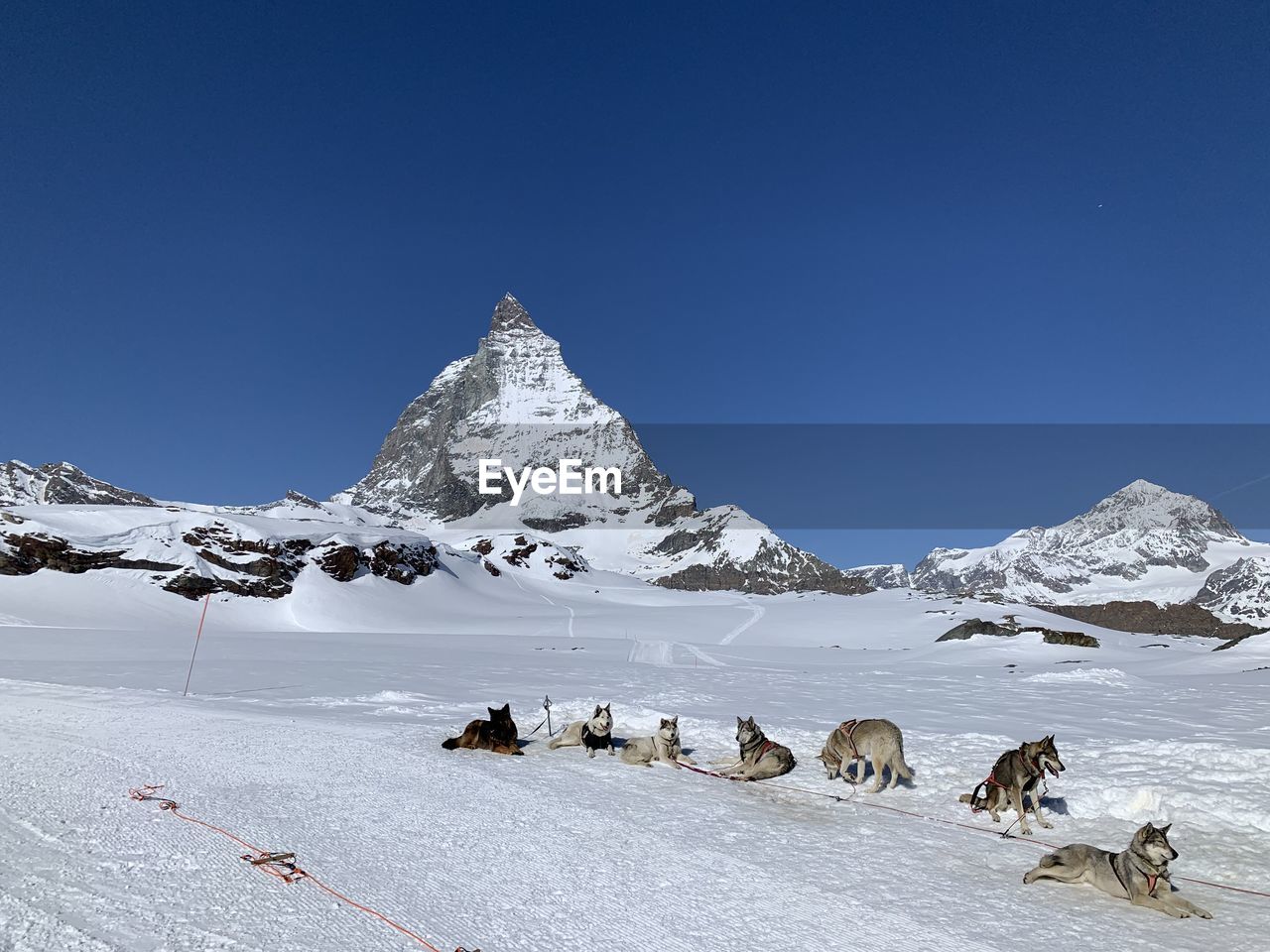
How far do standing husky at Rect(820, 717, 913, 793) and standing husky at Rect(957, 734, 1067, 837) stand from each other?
102 centimetres

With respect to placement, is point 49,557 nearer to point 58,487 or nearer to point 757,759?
point 757,759

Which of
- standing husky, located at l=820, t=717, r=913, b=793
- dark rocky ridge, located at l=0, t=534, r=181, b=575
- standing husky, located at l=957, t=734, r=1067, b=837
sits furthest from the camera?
dark rocky ridge, located at l=0, t=534, r=181, b=575

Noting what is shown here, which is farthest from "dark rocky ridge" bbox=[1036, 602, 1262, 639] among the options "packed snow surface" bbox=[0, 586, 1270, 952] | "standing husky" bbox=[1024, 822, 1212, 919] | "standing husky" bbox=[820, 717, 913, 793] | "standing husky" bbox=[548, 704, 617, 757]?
"standing husky" bbox=[1024, 822, 1212, 919]

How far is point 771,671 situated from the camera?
23750 mm

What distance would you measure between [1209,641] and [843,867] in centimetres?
4952

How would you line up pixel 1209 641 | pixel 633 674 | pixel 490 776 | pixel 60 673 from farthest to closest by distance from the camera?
pixel 1209 641 → pixel 633 674 → pixel 60 673 → pixel 490 776

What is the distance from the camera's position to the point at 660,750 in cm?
931

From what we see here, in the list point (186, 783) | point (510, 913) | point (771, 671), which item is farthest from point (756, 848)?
point (771, 671)

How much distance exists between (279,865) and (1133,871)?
6.01m

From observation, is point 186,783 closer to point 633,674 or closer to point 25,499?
point 633,674

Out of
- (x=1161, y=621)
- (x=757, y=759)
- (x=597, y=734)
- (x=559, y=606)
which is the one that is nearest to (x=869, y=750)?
(x=757, y=759)

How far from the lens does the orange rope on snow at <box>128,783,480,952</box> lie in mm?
4336

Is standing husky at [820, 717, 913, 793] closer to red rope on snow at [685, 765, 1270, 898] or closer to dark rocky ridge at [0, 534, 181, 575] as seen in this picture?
red rope on snow at [685, 765, 1270, 898]

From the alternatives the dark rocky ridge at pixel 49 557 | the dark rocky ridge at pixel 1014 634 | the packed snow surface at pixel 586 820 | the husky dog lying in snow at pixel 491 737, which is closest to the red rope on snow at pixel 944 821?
the packed snow surface at pixel 586 820
